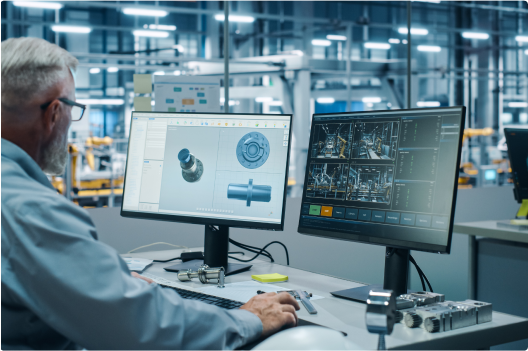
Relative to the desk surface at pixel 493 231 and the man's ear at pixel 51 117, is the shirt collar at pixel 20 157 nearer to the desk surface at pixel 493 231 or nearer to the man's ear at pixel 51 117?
the man's ear at pixel 51 117

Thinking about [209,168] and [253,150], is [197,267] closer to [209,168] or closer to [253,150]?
[209,168]

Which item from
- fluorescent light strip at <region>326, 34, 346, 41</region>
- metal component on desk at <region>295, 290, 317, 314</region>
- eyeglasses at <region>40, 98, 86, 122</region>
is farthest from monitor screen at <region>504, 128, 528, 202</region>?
fluorescent light strip at <region>326, 34, 346, 41</region>

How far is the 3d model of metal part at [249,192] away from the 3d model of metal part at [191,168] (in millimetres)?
121

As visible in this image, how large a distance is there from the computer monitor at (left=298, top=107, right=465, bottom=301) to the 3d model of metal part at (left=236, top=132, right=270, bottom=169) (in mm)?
154

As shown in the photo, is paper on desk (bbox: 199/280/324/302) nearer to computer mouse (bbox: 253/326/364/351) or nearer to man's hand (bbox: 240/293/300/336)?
Answer: man's hand (bbox: 240/293/300/336)

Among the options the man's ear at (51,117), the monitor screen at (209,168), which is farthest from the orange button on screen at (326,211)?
the man's ear at (51,117)

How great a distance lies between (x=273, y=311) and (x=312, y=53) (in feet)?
39.3

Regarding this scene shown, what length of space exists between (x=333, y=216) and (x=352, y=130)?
0.25 metres

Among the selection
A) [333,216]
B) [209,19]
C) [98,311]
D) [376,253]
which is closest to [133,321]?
[98,311]

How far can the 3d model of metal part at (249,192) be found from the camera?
1523 millimetres

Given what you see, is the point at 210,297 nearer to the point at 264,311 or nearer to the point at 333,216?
the point at 264,311

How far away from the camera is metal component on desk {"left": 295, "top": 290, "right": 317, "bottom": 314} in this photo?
1185 millimetres

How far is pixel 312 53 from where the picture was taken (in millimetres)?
12461

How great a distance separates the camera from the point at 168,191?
5.40 feet
